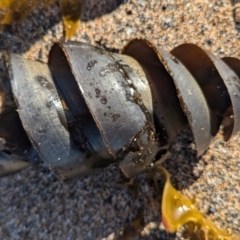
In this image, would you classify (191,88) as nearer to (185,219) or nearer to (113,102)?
(113,102)

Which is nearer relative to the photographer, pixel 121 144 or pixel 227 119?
pixel 121 144

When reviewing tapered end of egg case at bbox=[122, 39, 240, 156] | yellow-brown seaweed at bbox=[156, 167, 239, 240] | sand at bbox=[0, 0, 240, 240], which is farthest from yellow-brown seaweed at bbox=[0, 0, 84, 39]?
yellow-brown seaweed at bbox=[156, 167, 239, 240]

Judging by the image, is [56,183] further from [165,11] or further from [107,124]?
[165,11]

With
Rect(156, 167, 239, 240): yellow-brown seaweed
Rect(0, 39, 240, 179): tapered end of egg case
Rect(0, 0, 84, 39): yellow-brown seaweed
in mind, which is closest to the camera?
Rect(0, 39, 240, 179): tapered end of egg case

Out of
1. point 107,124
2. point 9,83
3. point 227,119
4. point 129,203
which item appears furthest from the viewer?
point 129,203

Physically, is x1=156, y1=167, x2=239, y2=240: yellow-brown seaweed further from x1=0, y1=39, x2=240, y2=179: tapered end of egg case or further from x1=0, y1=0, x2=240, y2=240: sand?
x1=0, y1=39, x2=240, y2=179: tapered end of egg case

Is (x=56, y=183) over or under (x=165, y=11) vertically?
under

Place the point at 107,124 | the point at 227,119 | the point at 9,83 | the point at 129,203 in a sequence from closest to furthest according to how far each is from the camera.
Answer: the point at 107,124 < the point at 9,83 < the point at 227,119 < the point at 129,203

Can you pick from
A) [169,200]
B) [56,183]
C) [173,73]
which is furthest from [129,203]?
[173,73]
